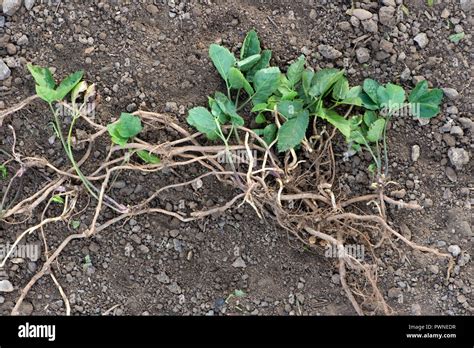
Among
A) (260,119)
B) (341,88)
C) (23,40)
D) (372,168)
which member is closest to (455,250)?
(372,168)

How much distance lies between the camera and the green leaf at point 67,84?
6.07 ft

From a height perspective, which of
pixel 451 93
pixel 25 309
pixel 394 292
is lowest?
pixel 25 309

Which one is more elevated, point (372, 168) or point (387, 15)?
point (387, 15)

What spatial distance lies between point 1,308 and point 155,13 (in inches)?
36.7

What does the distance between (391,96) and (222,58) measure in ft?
1.54

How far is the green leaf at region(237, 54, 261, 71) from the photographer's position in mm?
1844

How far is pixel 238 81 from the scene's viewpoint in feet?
6.09

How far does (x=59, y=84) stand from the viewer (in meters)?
1.92

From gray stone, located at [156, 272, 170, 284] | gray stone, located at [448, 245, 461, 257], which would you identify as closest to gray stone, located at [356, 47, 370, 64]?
gray stone, located at [448, 245, 461, 257]

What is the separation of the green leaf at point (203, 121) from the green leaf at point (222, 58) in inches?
4.4

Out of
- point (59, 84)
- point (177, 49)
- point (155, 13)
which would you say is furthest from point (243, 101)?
point (59, 84)

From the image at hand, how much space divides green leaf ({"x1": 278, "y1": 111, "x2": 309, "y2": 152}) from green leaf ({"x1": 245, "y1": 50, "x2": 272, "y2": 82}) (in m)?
0.18

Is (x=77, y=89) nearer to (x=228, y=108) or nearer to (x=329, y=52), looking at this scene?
(x=228, y=108)

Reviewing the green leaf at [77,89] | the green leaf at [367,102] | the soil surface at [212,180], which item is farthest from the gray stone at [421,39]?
the green leaf at [77,89]
